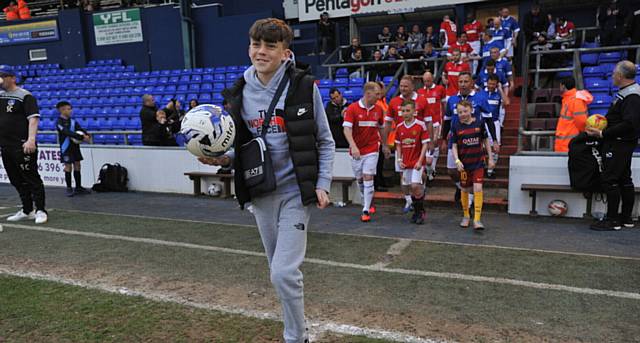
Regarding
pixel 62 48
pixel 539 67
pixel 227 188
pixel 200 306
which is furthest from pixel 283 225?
pixel 62 48

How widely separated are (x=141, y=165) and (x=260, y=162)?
8797 millimetres

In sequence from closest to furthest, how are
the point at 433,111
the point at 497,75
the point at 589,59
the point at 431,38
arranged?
1. the point at 433,111
2. the point at 497,75
3. the point at 589,59
4. the point at 431,38

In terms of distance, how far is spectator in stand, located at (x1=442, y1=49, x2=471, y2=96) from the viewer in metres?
10.4

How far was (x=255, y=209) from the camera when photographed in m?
3.06

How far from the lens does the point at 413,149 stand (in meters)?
7.14

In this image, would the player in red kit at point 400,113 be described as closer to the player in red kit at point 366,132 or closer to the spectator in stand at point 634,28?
the player in red kit at point 366,132

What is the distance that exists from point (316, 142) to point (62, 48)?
78.3 feet

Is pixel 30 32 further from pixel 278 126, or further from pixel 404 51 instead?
pixel 278 126

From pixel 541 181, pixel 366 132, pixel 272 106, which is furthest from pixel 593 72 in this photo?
pixel 272 106

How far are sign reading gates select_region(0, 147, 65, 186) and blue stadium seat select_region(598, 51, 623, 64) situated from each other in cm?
1340

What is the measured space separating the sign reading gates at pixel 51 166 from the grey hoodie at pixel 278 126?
10474 mm

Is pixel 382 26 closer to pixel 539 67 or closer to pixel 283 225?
pixel 539 67

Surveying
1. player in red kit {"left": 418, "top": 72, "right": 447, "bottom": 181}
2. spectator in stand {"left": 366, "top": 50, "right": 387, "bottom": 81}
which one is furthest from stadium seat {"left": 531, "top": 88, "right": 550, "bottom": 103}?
spectator in stand {"left": 366, "top": 50, "right": 387, "bottom": 81}

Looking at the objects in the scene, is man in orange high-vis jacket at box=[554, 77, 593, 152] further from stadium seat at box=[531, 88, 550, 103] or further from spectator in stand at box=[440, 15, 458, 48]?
spectator in stand at box=[440, 15, 458, 48]
